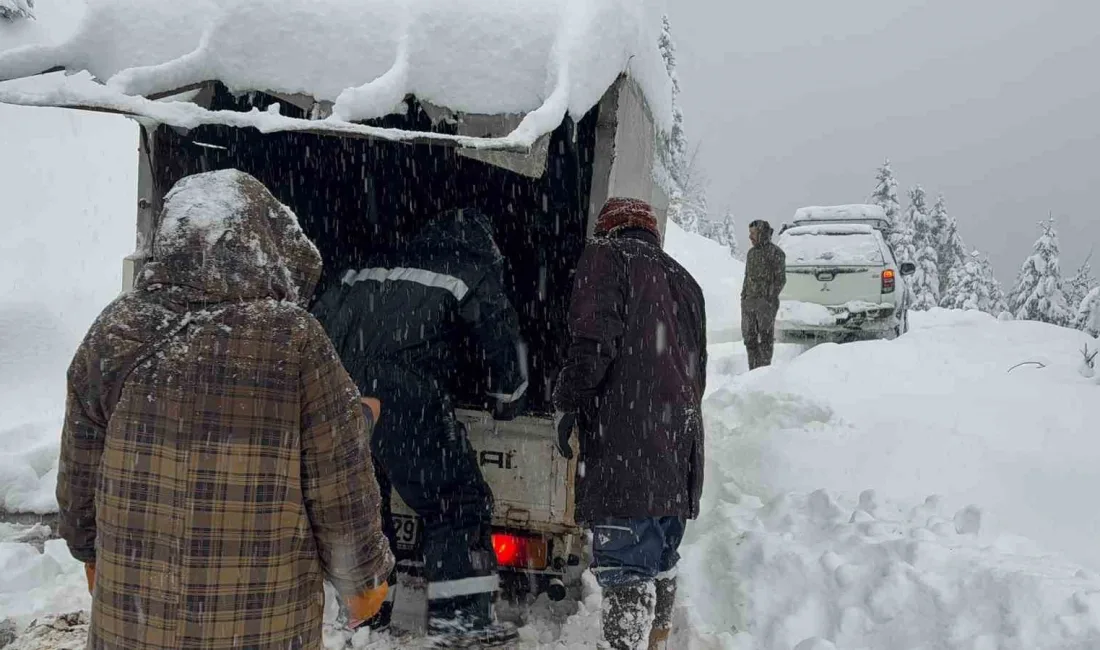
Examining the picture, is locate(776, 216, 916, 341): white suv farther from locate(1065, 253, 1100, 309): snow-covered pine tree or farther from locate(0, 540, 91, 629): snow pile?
locate(1065, 253, 1100, 309): snow-covered pine tree

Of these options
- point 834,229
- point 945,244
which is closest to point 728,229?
point 945,244

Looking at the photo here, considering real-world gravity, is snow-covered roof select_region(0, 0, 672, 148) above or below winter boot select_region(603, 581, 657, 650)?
above

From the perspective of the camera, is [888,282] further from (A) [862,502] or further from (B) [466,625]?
(B) [466,625]

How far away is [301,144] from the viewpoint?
5.39 meters

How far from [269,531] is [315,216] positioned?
3.99 metres

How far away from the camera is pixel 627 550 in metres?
3.18

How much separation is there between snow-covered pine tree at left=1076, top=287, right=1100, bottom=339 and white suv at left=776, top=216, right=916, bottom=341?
2.50 meters

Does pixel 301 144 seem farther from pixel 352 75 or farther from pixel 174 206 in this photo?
pixel 174 206

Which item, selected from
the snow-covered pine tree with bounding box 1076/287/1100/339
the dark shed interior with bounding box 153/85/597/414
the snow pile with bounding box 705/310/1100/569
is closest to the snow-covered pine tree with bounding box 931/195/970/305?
the snow-covered pine tree with bounding box 1076/287/1100/339

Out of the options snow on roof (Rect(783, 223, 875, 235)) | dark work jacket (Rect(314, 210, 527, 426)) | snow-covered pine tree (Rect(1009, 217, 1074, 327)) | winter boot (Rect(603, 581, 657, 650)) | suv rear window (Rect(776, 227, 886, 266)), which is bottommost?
winter boot (Rect(603, 581, 657, 650))

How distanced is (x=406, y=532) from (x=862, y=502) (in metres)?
2.73

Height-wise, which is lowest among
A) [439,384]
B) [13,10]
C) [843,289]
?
[439,384]

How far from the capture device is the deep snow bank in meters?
6.29

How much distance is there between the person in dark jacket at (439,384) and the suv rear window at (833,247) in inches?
372
